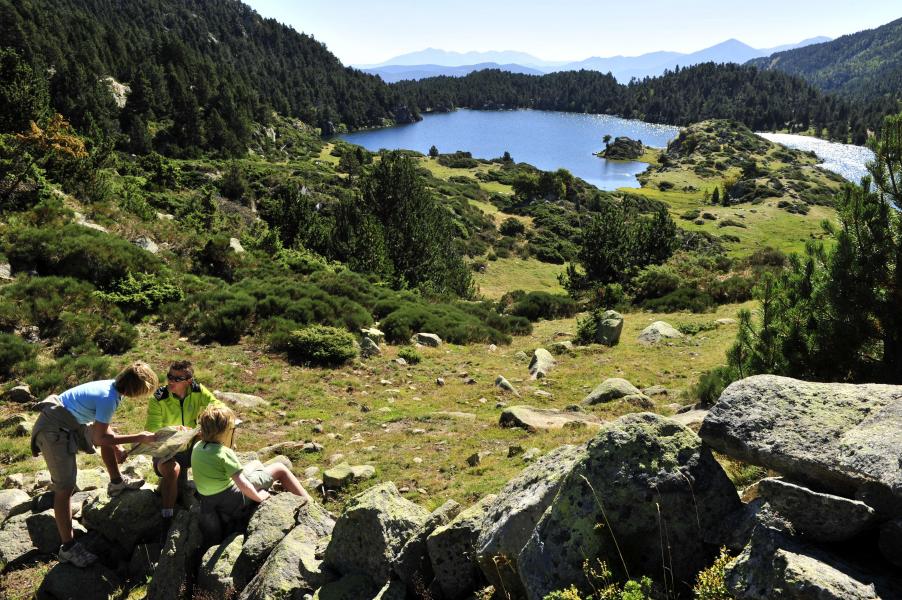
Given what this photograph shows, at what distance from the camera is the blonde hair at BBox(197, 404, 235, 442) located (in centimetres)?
613

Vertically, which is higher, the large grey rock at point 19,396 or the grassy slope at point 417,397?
the large grey rock at point 19,396

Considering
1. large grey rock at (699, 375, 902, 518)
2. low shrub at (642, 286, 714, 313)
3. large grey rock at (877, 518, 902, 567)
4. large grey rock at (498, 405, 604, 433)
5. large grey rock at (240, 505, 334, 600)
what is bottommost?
low shrub at (642, 286, 714, 313)

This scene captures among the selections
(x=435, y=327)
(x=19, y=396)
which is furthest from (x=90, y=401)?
(x=435, y=327)

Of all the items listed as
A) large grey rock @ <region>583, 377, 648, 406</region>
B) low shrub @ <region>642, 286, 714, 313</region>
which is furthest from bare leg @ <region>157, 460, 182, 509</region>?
low shrub @ <region>642, 286, 714, 313</region>

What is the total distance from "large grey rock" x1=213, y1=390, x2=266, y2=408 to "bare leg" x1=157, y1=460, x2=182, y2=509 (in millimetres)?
5723

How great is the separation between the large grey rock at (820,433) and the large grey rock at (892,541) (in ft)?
0.37

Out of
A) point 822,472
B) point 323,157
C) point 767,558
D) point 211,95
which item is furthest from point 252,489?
point 323,157

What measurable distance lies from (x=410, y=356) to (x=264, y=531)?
1178cm

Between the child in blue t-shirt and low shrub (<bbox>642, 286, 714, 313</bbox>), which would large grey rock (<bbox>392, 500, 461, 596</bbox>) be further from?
low shrub (<bbox>642, 286, 714, 313</bbox>)

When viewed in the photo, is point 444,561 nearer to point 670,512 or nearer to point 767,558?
point 670,512

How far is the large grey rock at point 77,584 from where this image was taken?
6.13 m

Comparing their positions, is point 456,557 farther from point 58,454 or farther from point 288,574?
point 58,454

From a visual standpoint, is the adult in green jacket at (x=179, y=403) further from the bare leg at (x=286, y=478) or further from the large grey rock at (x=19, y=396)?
the large grey rock at (x=19, y=396)

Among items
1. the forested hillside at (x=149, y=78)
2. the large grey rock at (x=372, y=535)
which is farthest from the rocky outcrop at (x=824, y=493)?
the forested hillside at (x=149, y=78)
